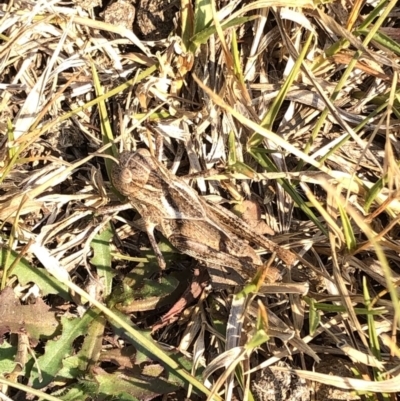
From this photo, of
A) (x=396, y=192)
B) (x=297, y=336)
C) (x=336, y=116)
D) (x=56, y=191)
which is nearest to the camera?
(x=396, y=192)

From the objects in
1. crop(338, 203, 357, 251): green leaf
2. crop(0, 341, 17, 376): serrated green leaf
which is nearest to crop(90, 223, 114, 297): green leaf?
crop(0, 341, 17, 376): serrated green leaf

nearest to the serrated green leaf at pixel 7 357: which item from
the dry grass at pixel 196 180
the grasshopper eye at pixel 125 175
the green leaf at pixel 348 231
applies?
the dry grass at pixel 196 180

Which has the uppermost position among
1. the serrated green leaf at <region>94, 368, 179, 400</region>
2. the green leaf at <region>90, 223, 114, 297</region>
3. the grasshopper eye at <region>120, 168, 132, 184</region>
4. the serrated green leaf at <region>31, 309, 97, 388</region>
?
the grasshopper eye at <region>120, 168, 132, 184</region>

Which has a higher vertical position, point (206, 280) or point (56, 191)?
point (56, 191)

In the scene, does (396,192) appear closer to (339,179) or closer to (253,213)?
(339,179)

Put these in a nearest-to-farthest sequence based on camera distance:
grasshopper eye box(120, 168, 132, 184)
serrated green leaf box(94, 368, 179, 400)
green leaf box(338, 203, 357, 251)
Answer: green leaf box(338, 203, 357, 251), grasshopper eye box(120, 168, 132, 184), serrated green leaf box(94, 368, 179, 400)

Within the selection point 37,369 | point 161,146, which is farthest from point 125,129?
point 37,369

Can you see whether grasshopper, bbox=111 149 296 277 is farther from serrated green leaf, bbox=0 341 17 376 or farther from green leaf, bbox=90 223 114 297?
serrated green leaf, bbox=0 341 17 376

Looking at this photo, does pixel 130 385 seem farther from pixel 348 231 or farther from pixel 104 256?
pixel 348 231

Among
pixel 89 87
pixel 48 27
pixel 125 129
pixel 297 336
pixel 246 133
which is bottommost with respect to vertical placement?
pixel 297 336
